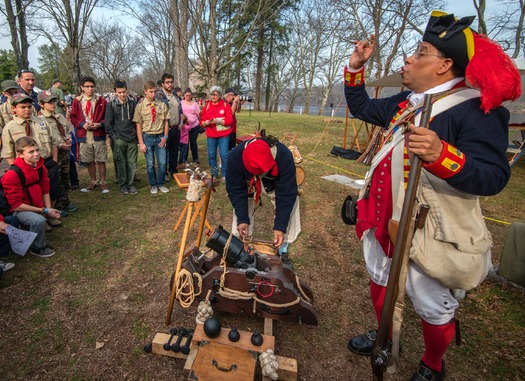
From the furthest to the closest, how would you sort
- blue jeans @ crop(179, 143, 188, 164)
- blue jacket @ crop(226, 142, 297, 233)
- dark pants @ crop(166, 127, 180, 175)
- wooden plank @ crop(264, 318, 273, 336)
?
blue jeans @ crop(179, 143, 188, 164), dark pants @ crop(166, 127, 180, 175), blue jacket @ crop(226, 142, 297, 233), wooden plank @ crop(264, 318, 273, 336)

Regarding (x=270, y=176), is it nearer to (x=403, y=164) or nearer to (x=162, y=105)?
(x=403, y=164)

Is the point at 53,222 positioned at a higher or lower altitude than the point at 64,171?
lower

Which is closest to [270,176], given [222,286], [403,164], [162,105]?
[222,286]

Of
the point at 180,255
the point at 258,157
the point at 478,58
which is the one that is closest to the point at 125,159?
the point at 180,255

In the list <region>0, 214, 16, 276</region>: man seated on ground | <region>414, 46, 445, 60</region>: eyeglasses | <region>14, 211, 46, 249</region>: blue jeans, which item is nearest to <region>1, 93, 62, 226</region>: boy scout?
<region>14, 211, 46, 249</region>: blue jeans

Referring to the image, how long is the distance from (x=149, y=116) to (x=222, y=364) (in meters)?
4.24

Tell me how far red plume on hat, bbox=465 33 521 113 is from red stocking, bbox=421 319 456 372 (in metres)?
1.20

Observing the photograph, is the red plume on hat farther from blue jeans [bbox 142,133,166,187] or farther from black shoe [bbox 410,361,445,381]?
blue jeans [bbox 142,133,166,187]

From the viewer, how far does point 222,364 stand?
5.78 ft

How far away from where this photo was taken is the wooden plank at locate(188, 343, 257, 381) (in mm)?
1696

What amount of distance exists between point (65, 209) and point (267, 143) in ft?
12.1

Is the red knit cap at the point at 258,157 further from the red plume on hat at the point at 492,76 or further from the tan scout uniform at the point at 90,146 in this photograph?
the tan scout uniform at the point at 90,146

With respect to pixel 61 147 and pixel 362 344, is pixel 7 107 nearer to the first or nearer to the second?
pixel 61 147

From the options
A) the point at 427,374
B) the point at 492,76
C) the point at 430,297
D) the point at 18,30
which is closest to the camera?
the point at 492,76
